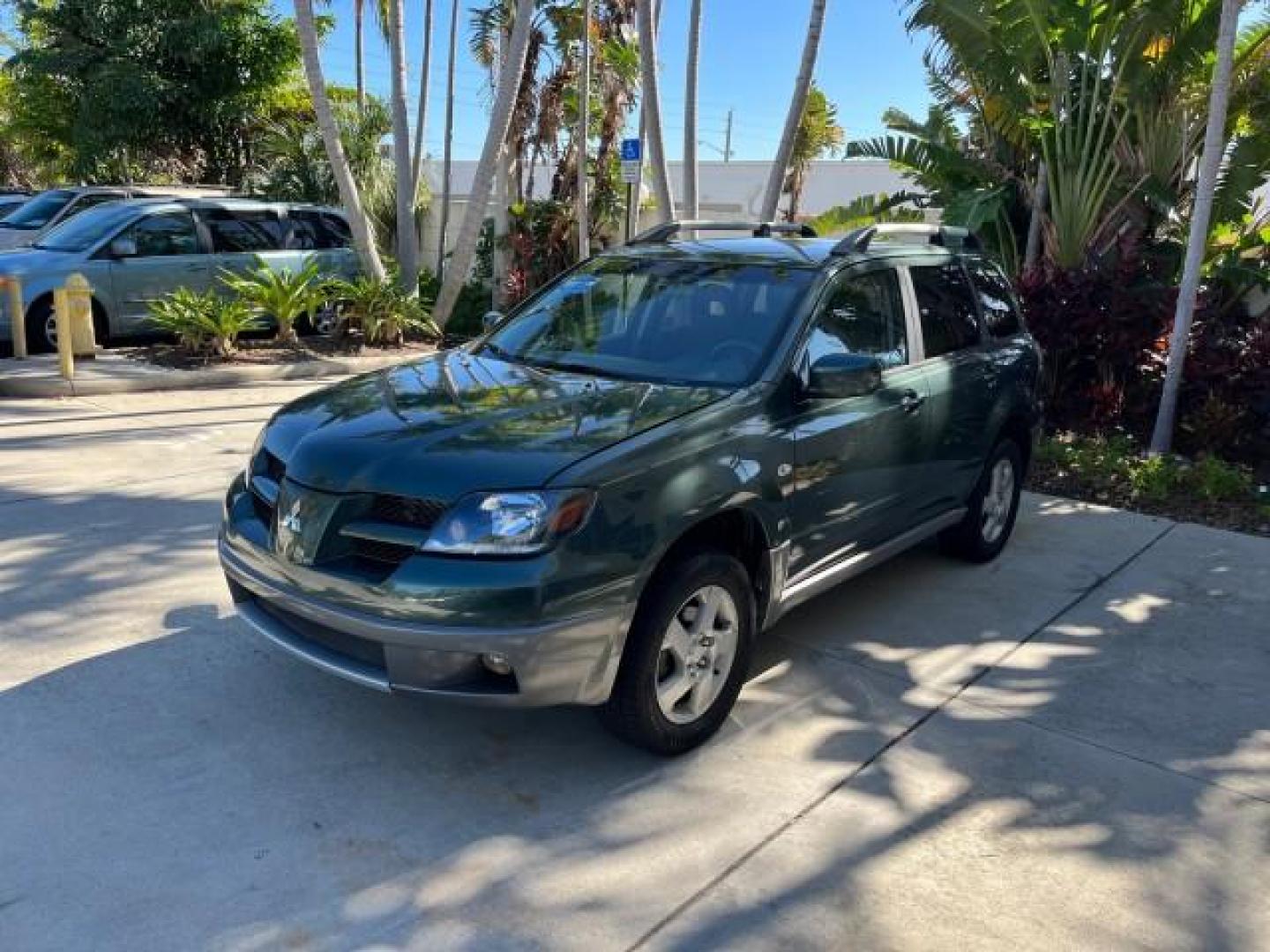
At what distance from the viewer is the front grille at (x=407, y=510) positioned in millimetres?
3289

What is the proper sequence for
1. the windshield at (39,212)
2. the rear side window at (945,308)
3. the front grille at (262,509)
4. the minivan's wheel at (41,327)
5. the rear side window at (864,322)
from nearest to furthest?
the front grille at (262,509) < the rear side window at (864,322) < the rear side window at (945,308) < the minivan's wheel at (41,327) < the windshield at (39,212)

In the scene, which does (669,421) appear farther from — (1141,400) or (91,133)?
(91,133)

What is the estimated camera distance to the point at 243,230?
12.8 meters

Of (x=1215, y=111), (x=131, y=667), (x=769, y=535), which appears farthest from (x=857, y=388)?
(x=1215, y=111)

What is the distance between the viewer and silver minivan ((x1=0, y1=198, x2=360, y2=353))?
1131 centimetres

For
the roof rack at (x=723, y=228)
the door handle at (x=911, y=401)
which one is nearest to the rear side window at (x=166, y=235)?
the roof rack at (x=723, y=228)

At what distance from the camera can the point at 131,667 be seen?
166 inches

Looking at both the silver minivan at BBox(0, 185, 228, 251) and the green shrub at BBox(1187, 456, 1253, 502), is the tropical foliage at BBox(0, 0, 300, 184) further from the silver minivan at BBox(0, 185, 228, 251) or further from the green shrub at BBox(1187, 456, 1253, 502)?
the green shrub at BBox(1187, 456, 1253, 502)

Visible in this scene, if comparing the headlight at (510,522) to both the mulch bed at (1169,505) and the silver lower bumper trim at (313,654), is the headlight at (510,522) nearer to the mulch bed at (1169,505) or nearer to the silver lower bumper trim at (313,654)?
the silver lower bumper trim at (313,654)

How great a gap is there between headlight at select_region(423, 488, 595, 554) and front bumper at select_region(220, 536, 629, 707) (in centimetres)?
24

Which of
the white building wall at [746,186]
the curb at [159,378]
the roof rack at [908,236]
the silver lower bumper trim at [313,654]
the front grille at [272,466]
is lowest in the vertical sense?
the silver lower bumper trim at [313,654]

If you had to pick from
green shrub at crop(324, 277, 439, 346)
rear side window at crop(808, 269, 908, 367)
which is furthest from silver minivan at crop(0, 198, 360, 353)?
rear side window at crop(808, 269, 908, 367)

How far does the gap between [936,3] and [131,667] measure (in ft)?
30.6

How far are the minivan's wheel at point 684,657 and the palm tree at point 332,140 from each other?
10317 mm
